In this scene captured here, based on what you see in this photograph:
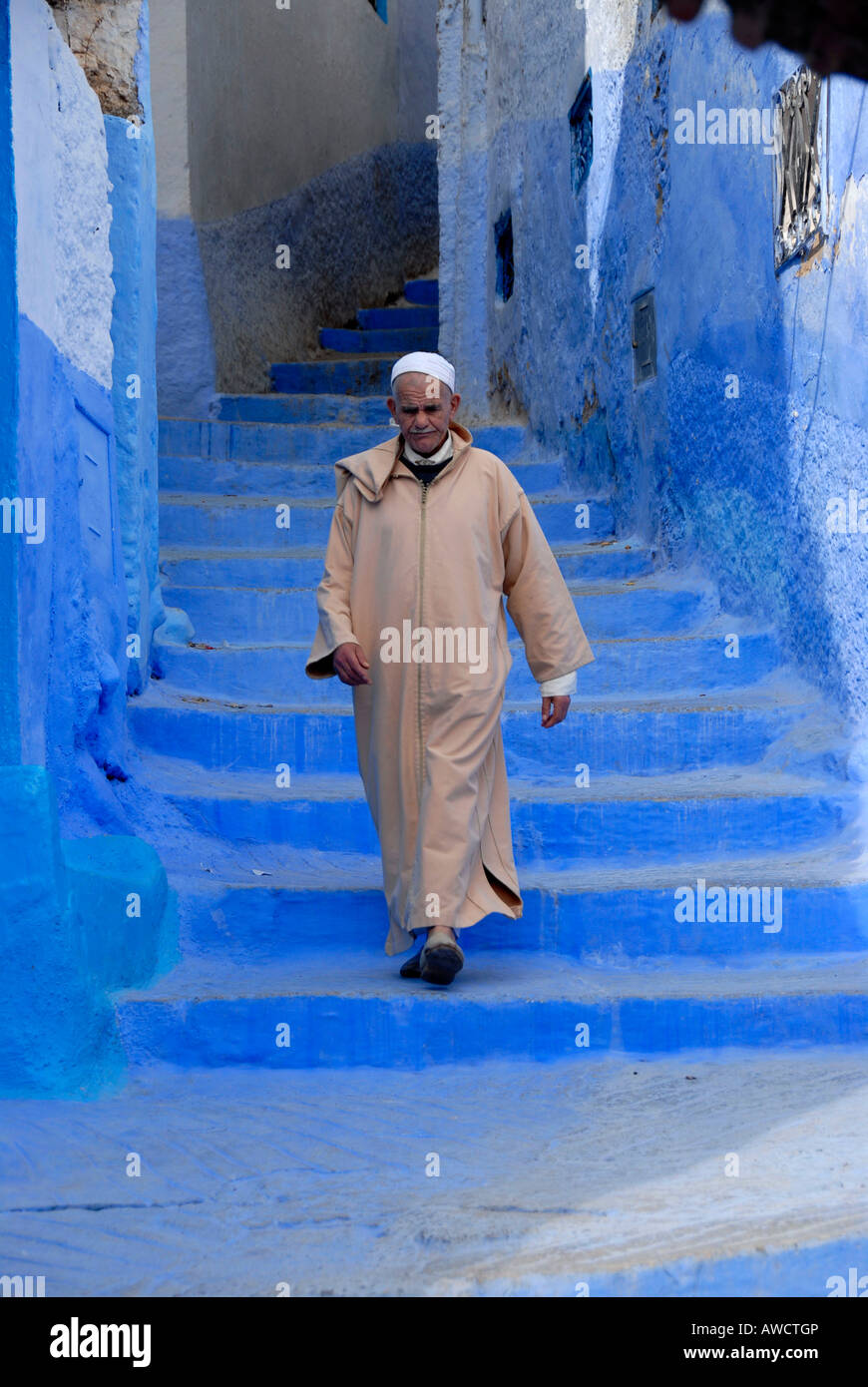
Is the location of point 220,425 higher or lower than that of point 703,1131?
higher

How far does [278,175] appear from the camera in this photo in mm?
10977

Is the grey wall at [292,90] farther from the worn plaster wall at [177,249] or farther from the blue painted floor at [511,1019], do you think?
the blue painted floor at [511,1019]

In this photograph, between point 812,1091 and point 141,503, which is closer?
point 812,1091

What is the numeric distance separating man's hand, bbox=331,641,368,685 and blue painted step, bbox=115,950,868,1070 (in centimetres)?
75

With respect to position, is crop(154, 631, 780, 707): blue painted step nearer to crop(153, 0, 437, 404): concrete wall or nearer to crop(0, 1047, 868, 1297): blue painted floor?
crop(0, 1047, 868, 1297): blue painted floor

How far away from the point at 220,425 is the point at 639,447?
220cm

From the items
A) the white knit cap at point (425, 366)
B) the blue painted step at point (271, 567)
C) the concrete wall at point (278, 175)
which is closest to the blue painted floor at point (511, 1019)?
the blue painted step at point (271, 567)

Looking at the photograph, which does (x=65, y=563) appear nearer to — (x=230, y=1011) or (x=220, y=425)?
(x=230, y=1011)

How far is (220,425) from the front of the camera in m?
7.73

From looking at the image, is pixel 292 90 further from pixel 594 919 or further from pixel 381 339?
pixel 594 919

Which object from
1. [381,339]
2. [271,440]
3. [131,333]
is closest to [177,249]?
[271,440]

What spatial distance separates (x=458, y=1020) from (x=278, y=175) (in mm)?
8668
